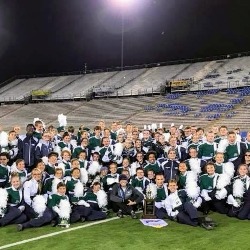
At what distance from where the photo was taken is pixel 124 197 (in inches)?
305

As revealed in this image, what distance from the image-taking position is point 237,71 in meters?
30.0

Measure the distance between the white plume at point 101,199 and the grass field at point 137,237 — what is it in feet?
1.77

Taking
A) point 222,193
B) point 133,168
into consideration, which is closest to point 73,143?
point 133,168

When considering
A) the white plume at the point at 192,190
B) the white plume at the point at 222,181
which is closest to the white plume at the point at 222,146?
the white plume at the point at 222,181

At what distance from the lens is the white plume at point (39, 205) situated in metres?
7.00

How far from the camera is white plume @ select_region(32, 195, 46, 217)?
23.0 feet

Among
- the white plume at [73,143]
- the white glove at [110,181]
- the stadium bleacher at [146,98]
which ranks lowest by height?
the white glove at [110,181]

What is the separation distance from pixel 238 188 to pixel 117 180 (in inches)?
83.5

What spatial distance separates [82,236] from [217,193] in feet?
8.22

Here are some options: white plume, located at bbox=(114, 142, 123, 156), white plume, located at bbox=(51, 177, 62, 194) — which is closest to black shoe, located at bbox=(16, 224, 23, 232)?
white plume, located at bbox=(51, 177, 62, 194)

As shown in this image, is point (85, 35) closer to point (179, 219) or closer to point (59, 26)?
point (59, 26)

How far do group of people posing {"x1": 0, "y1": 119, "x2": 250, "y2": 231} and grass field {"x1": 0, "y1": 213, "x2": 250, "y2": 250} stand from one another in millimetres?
239

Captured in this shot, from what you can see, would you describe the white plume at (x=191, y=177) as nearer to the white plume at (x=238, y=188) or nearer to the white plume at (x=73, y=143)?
the white plume at (x=238, y=188)

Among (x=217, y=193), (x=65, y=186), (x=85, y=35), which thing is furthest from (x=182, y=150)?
(x=85, y=35)
